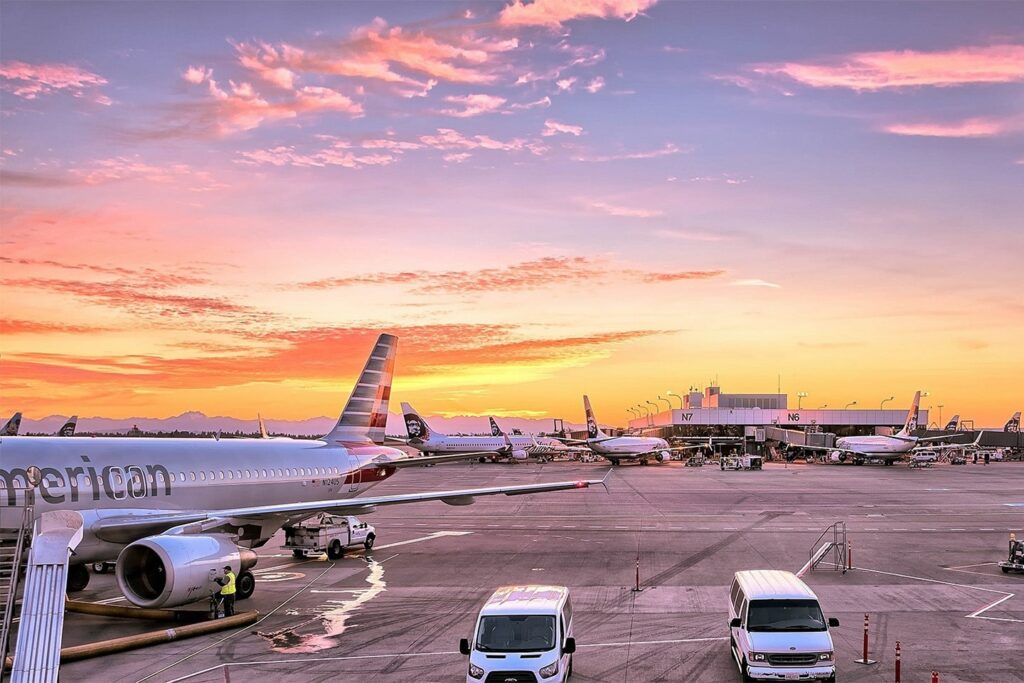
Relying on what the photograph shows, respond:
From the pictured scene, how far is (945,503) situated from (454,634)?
52.0 m

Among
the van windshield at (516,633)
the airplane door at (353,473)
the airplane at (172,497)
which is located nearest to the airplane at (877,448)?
the airplane door at (353,473)

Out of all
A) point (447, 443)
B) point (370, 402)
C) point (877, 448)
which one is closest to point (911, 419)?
point (877, 448)

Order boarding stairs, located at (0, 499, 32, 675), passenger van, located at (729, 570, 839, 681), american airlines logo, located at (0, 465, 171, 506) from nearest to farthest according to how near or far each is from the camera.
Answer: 1. boarding stairs, located at (0, 499, 32, 675)
2. passenger van, located at (729, 570, 839, 681)
3. american airlines logo, located at (0, 465, 171, 506)

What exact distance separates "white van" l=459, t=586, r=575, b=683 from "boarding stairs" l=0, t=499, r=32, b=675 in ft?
28.6

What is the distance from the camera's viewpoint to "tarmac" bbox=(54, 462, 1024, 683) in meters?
22.2

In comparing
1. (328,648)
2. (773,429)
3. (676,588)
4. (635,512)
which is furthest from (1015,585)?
(773,429)

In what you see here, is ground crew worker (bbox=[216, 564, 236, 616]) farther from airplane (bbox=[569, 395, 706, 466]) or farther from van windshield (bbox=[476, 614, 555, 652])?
airplane (bbox=[569, 395, 706, 466])

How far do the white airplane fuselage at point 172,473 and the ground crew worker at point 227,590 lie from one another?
12.9 ft

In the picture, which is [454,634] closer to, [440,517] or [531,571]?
[531,571]

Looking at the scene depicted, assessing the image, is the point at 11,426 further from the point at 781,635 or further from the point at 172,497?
the point at 781,635

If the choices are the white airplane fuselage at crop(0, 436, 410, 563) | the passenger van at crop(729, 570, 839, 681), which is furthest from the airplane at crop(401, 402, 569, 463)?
the passenger van at crop(729, 570, 839, 681)

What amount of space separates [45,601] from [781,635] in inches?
575

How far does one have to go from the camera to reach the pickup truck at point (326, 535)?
3806 centimetres

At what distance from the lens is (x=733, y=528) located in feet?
164
